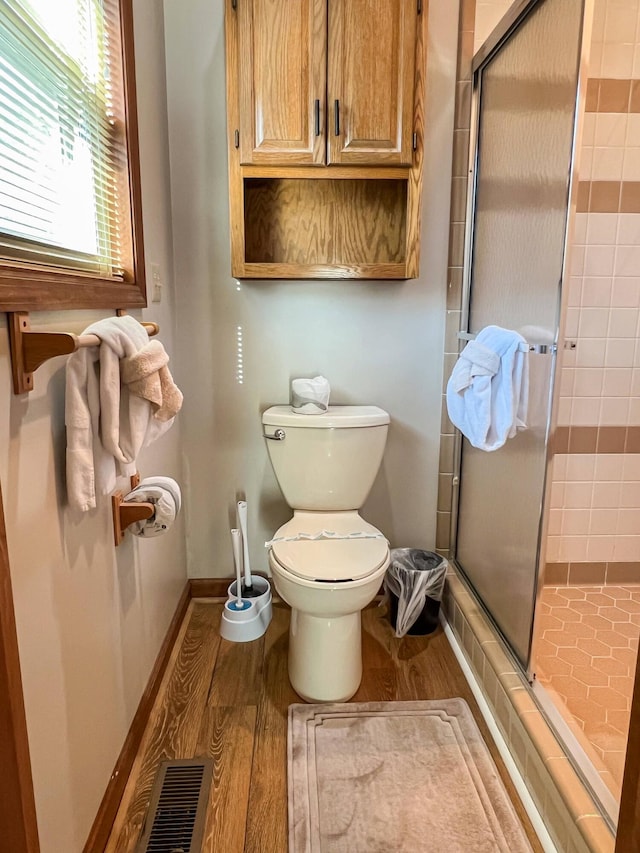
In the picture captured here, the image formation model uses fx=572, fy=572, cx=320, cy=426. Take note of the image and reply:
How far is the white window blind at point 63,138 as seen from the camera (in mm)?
971

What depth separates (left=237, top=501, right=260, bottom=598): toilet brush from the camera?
2.09m

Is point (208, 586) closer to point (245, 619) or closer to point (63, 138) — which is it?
point (245, 619)

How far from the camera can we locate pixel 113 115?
4.85 feet

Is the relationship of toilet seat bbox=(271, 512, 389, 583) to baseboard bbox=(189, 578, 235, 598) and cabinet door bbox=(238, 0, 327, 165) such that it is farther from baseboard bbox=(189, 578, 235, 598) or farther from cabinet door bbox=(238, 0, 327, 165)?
cabinet door bbox=(238, 0, 327, 165)

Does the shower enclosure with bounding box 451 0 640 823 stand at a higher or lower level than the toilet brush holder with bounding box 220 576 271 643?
higher

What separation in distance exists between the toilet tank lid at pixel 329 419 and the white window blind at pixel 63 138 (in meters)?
0.69

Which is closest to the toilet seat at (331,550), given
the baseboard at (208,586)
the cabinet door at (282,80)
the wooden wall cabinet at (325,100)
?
the baseboard at (208,586)

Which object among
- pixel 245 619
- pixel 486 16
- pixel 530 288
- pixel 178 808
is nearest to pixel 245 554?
pixel 245 619

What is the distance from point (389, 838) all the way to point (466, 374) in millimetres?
1178

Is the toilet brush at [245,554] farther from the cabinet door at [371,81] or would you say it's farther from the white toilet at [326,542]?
the cabinet door at [371,81]

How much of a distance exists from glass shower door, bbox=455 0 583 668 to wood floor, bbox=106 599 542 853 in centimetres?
33

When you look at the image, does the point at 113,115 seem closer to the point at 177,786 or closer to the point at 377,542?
the point at 377,542

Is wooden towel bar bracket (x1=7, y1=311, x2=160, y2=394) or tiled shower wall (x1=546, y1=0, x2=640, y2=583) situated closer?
wooden towel bar bracket (x1=7, y1=311, x2=160, y2=394)

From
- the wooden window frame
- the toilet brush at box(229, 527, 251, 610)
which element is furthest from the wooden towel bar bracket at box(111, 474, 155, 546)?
the toilet brush at box(229, 527, 251, 610)
